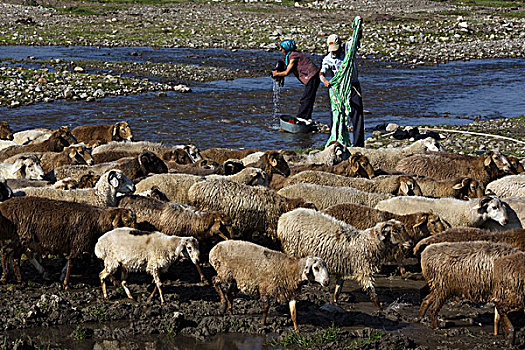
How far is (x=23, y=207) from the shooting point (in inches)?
360

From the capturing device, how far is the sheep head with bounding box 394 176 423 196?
447 inches

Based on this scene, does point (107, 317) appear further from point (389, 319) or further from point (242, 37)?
point (242, 37)

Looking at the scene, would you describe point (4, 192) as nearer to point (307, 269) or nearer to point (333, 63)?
point (307, 269)

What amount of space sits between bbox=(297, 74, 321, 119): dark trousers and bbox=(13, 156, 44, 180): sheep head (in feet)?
33.1

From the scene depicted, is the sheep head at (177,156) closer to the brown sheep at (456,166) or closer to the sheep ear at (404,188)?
the brown sheep at (456,166)

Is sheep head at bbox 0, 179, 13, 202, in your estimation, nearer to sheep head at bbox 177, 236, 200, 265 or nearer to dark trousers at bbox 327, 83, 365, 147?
sheep head at bbox 177, 236, 200, 265

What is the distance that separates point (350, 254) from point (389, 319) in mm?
998

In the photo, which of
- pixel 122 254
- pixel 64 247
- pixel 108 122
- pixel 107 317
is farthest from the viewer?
pixel 108 122

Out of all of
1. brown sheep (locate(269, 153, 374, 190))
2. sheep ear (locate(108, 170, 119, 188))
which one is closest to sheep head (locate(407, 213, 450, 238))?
brown sheep (locate(269, 153, 374, 190))

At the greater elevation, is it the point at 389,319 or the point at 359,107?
the point at 359,107

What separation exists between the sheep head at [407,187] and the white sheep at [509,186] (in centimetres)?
137

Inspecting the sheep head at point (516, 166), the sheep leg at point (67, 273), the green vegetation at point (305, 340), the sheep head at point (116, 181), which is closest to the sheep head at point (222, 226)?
the sheep head at point (116, 181)

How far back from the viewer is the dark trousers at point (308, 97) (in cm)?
2050

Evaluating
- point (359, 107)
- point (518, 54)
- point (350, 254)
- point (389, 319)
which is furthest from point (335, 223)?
point (518, 54)
